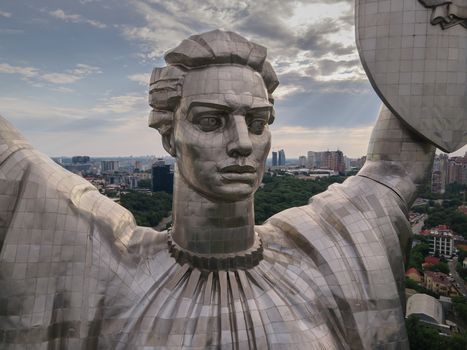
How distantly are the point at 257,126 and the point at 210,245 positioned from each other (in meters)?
1.57

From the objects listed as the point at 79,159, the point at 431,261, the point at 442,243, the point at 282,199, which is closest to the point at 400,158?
the point at 431,261

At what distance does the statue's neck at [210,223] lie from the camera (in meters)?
4.98

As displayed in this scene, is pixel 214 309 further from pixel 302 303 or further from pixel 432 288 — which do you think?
pixel 432 288

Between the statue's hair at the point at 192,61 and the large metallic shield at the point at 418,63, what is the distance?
1.64 meters

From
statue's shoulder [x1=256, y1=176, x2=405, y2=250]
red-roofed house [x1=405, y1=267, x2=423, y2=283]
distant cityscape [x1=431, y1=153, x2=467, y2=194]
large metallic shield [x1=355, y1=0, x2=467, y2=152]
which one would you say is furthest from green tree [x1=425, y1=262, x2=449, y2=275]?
distant cityscape [x1=431, y1=153, x2=467, y2=194]

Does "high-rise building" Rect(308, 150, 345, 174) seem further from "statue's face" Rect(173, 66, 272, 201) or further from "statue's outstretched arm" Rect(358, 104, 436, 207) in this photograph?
"statue's face" Rect(173, 66, 272, 201)

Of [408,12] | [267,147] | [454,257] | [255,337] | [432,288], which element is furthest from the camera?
[454,257]

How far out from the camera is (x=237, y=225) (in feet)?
16.6

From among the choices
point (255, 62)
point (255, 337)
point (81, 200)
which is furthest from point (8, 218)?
point (255, 62)

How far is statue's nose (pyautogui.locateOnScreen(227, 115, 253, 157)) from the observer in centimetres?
446

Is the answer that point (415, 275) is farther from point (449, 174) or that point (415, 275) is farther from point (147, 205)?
point (449, 174)

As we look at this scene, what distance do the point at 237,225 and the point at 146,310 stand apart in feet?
4.77

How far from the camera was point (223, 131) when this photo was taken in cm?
467

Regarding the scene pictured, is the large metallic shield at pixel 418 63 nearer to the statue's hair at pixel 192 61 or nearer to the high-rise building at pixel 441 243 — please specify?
the statue's hair at pixel 192 61
